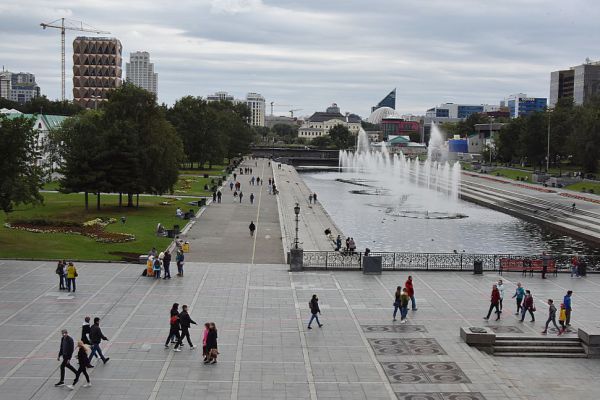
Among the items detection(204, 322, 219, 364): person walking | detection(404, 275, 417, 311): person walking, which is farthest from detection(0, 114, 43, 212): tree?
detection(404, 275, 417, 311): person walking

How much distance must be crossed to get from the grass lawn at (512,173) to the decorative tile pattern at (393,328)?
98353 mm

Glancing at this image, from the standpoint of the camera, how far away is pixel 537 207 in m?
82.2

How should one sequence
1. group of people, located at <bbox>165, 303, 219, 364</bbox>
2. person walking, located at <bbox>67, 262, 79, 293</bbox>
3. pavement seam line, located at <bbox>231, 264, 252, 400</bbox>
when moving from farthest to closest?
Result: person walking, located at <bbox>67, 262, 79, 293</bbox>, group of people, located at <bbox>165, 303, 219, 364</bbox>, pavement seam line, located at <bbox>231, 264, 252, 400</bbox>

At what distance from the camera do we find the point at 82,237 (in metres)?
45.4

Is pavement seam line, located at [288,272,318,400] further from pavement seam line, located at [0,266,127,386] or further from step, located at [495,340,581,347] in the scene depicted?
pavement seam line, located at [0,266,127,386]

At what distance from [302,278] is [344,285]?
2.46 metres

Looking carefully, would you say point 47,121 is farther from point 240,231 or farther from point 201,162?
point 240,231

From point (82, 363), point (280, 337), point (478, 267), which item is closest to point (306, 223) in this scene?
point (478, 267)

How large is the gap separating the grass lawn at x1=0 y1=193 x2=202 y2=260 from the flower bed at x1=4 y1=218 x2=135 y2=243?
0.68m

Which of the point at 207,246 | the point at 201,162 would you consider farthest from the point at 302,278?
the point at 201,162

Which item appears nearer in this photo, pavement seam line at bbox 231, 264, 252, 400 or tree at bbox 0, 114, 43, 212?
pavement seam line at bbox 231, 264, 252, 400

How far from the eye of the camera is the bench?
38.0m

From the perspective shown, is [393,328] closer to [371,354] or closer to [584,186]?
[371,354]

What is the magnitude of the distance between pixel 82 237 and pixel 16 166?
6760 millimetres
